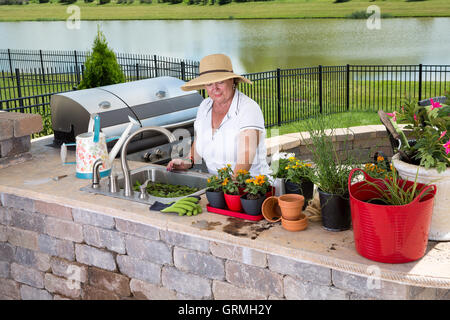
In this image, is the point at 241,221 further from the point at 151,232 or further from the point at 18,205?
the point at 18,205

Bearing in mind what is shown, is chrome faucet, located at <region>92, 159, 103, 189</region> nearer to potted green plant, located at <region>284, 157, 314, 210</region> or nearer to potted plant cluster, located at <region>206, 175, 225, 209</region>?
potted plant cluster, located at <region>206, 175, 225, 209</region>

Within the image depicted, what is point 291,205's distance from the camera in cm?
274

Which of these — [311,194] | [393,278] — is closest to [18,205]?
[311,194]

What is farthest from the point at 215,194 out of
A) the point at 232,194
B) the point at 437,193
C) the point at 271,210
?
the point at 437,193

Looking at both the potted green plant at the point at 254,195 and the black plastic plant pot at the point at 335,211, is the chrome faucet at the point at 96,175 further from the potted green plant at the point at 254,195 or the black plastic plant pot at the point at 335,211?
the black plastic plant pot at the point at 335,211

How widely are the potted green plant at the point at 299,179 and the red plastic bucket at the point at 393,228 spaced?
0.55m

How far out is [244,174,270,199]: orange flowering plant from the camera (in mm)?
2949

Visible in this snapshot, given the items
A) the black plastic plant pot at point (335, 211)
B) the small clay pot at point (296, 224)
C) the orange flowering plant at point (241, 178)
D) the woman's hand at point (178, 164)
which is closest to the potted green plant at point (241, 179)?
the orange flowering plant at point (241, 178)

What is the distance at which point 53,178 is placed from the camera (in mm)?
4008

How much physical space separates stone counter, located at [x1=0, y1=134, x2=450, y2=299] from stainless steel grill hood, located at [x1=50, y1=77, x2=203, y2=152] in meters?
0.39

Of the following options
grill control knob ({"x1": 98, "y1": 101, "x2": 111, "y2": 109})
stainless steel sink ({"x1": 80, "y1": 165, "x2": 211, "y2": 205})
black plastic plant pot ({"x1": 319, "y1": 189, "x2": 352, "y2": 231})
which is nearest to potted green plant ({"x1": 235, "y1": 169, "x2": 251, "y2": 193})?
black plastic plant pot ({"x1": 319, "y1": 189, "x2": 352, "y2": 231})
